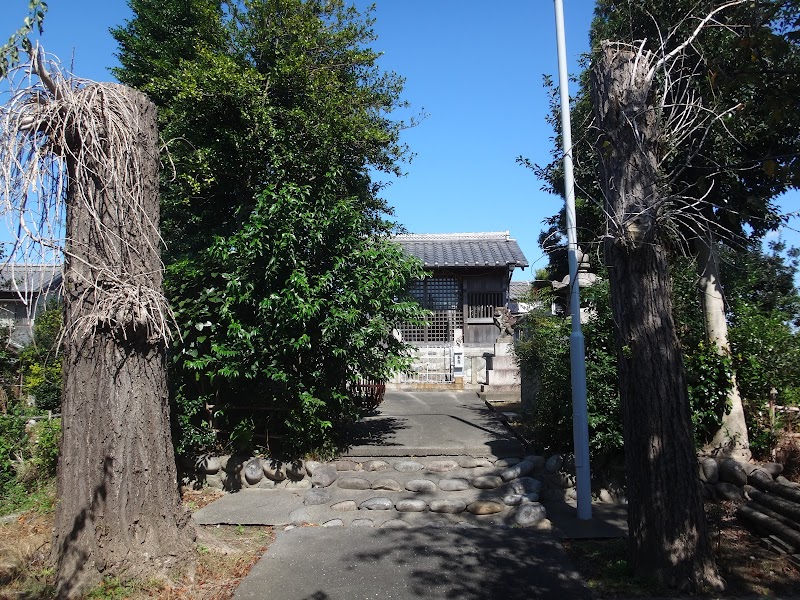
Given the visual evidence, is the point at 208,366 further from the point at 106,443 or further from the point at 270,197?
the point at 106,443

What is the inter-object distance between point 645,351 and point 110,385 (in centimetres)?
426

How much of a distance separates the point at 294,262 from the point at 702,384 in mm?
5292

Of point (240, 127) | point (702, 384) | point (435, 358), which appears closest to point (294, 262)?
point (240, 127)

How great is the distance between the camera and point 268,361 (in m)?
7.66

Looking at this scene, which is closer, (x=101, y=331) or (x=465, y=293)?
(x=101, y=331)

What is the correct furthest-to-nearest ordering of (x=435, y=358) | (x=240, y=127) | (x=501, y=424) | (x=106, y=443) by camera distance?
(x=435, y=358), (x=501, y=424), (x=240, y=127), (x=106, y=443)

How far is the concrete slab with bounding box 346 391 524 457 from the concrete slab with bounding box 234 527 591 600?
6.69ft

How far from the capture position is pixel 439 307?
66.2ft

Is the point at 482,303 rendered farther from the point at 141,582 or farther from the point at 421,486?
the point at 141,582

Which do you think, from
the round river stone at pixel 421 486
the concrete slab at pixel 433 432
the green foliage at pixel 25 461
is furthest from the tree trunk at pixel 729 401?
the green foliage at pixel 25 461

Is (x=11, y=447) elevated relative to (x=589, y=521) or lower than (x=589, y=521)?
elevated

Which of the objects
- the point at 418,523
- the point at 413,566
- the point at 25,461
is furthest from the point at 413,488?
the point at 25,461

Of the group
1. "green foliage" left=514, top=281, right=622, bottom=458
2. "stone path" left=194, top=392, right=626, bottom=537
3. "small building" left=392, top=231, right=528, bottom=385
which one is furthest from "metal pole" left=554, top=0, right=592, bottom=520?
"small building" left=392, top=231, right=528, bottom=385

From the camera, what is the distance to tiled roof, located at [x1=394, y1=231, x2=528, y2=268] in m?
19.4
